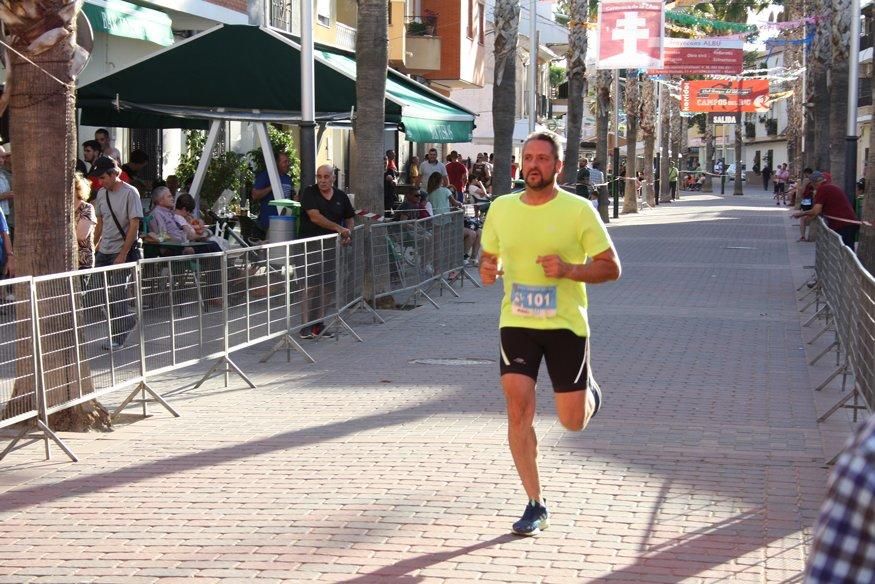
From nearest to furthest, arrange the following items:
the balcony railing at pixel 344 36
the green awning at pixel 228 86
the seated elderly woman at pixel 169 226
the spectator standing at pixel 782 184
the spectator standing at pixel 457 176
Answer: the seated elderly woman at pixel 169 226, the green awning at pixel 228 86, the spectator standing at pixel 457 176, the balcony railing at pixel 344 36, the spectator standing at pixel 782 184

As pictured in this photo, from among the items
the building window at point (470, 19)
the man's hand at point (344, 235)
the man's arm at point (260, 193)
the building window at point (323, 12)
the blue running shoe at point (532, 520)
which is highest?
the building window at point (470, 19)

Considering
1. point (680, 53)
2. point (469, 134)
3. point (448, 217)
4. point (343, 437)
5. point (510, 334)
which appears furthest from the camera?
point (680, 53)

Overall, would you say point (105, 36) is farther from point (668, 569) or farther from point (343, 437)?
point (668, 569)

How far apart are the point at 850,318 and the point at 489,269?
512 cm

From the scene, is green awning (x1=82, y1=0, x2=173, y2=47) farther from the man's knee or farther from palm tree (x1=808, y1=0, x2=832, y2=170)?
palm tree (x1=808, y1=0, x2=832, y2=170)

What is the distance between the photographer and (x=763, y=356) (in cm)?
1281

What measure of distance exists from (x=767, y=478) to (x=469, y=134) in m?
13.6

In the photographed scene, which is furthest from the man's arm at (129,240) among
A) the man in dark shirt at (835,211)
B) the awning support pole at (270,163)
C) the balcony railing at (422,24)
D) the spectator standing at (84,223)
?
the balcony railing at (422,24)

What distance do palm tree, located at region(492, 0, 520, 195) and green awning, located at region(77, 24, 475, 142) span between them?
25.8 ft

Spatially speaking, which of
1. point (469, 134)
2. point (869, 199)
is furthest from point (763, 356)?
point (469, 134)

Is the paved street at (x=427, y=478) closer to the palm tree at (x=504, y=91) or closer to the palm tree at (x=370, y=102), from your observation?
the palm tree at (x=370, y=102)

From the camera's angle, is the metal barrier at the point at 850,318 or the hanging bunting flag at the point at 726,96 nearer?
the metal barrier at the point at 850,318

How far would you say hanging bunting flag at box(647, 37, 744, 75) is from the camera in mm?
39719

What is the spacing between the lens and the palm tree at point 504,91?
26203 mm
